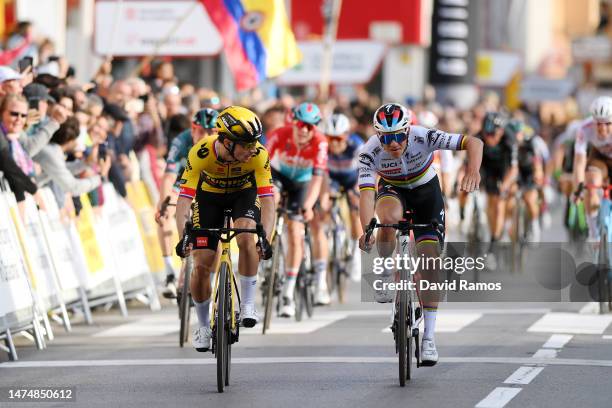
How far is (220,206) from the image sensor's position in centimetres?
1201

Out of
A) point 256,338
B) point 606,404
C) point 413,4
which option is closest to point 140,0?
point 256,338

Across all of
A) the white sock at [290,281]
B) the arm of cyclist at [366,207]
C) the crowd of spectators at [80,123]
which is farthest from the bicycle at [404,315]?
the white sock at [290,281]

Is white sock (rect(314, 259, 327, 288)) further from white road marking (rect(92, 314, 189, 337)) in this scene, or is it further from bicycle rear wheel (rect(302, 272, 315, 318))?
white road marking (rect(92, 314, 189, 337))

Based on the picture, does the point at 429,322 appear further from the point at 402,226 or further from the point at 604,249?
the point at 604,249

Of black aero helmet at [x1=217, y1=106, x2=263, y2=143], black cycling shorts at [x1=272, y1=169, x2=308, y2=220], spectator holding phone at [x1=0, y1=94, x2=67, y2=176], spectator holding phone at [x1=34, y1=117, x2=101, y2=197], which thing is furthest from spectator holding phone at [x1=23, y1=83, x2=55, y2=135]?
black aero helmet at [x1=217, y1=106, x2=263, y2=143]

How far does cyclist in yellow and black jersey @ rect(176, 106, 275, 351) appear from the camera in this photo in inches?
459

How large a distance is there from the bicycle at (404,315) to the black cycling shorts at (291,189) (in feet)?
14.1

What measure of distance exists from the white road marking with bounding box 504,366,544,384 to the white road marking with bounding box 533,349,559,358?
2.29ft

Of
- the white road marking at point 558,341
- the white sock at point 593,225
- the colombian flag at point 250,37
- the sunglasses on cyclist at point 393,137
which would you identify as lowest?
the white road marking at point 558,341

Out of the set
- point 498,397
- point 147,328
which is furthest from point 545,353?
point 147,328

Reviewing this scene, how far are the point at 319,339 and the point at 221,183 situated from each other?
273 centimetres

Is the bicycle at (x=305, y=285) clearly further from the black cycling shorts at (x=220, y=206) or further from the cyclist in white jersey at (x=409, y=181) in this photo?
the black cycling shorts at (x=220, y=206)

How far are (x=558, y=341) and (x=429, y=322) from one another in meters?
2.30

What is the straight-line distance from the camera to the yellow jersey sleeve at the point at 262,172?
11711 mm
